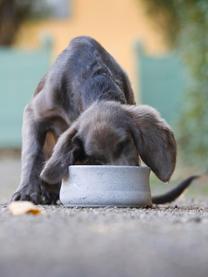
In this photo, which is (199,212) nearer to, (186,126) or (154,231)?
(154,231)

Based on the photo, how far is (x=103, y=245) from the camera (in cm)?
366

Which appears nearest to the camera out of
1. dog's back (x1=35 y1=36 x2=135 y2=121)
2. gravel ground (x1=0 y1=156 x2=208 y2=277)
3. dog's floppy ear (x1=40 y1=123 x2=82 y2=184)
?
gravel ground (x1=0 y1=156 x2=208 y2=277)

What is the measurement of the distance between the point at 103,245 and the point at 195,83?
8.16 meters

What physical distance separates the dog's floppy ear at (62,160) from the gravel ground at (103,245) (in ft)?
1.91

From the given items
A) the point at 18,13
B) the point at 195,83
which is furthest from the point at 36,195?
the point at 18,13

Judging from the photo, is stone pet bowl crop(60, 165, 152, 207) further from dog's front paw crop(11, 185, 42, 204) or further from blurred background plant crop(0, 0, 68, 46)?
blurred background plant crop(0, 0, 68, 46)

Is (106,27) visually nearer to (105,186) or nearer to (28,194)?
(28,194)

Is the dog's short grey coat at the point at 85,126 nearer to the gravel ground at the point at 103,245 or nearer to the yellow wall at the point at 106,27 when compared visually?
the gravel ground at the point at 103,245

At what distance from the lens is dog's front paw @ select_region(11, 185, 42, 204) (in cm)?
591

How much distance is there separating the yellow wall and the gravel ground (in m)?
16.9

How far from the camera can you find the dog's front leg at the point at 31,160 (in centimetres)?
595

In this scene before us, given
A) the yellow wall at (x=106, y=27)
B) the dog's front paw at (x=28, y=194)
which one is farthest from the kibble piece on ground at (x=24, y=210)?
the yellow wall at (x=106, y=27)

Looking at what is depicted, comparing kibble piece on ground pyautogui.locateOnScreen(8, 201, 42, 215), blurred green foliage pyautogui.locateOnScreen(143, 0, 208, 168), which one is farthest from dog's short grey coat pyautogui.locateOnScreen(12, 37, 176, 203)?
blurred green foliage pyautogui.locateOnScreen(143, 0, 208, 168)

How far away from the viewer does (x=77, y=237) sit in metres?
3.90
